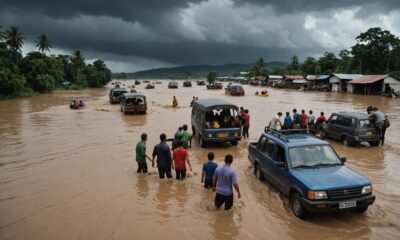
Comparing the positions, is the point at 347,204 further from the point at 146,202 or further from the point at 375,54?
the point at 375,54

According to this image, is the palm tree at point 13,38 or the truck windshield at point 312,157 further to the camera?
the palm tree at point 13,38

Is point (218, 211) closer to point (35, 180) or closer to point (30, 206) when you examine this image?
point (30, 206)

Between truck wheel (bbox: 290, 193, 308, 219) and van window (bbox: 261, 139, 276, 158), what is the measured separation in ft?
5.50

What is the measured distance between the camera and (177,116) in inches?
1030

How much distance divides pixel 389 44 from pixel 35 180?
7488cm

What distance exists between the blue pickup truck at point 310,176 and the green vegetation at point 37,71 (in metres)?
45.1

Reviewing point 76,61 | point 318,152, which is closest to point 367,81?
point 318,152

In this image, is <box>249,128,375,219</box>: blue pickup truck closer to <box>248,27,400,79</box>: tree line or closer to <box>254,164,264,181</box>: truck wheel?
<box>254,164,264,181</box>: truck wheel

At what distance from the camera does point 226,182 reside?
7000mm

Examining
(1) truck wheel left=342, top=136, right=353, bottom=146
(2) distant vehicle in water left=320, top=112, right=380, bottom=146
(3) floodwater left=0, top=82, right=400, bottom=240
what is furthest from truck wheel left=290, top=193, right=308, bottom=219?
(1) truck wheel left=342, top=136, right=353, bottom=146

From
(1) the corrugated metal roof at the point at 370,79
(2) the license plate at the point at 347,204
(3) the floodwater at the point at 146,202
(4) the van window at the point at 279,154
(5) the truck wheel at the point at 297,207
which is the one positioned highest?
(1) the corrugated metal roof at the point at 370,79

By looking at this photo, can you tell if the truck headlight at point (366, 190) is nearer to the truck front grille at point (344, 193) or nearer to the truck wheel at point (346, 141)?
the truck front grille at point (344, 193)

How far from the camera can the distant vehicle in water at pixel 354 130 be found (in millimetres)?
13555

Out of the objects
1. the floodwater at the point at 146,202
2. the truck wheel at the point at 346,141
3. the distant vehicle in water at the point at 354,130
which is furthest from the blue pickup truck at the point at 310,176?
the truck wheel at the point at 346,141
